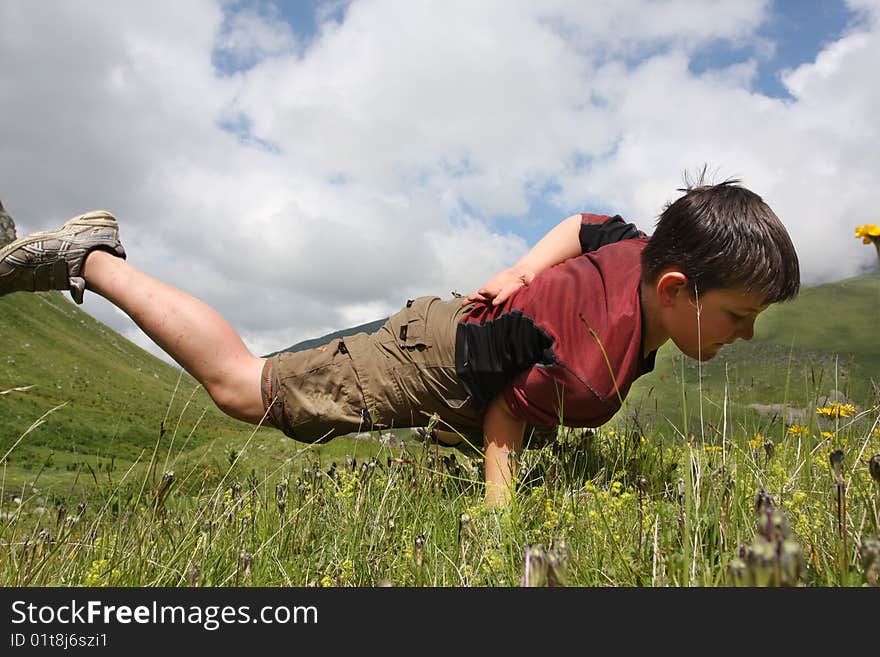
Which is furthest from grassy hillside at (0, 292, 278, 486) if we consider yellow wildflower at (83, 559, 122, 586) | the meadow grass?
yellow wildflower at (83, 559, 122, 586)

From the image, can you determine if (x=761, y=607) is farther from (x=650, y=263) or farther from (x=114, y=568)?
(x=650, y=263)

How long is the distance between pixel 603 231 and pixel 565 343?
152 cm

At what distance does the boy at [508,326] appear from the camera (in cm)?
380

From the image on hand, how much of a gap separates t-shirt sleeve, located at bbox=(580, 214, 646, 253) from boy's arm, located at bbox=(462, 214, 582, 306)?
2.0 inches

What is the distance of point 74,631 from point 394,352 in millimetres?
3242

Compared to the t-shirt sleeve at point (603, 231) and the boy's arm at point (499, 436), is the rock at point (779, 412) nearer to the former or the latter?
the t-shirt sleeve at point (603, 231)

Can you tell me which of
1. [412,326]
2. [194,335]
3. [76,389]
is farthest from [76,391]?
[412,326]

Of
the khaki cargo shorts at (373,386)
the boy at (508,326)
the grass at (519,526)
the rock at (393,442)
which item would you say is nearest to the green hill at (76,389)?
the rock at (393,442)

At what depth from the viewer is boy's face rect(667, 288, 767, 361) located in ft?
12.3

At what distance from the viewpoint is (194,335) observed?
4.71 m

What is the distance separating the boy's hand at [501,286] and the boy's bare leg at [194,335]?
176 centimetres

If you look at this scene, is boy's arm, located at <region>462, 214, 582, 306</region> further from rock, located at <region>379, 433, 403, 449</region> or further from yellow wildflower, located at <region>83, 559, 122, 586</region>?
yellow wildflower, located at <region>83, 559, 122, 586</region>

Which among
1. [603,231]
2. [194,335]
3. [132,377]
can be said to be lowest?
[194,335]

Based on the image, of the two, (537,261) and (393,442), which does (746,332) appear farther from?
(393,442)
